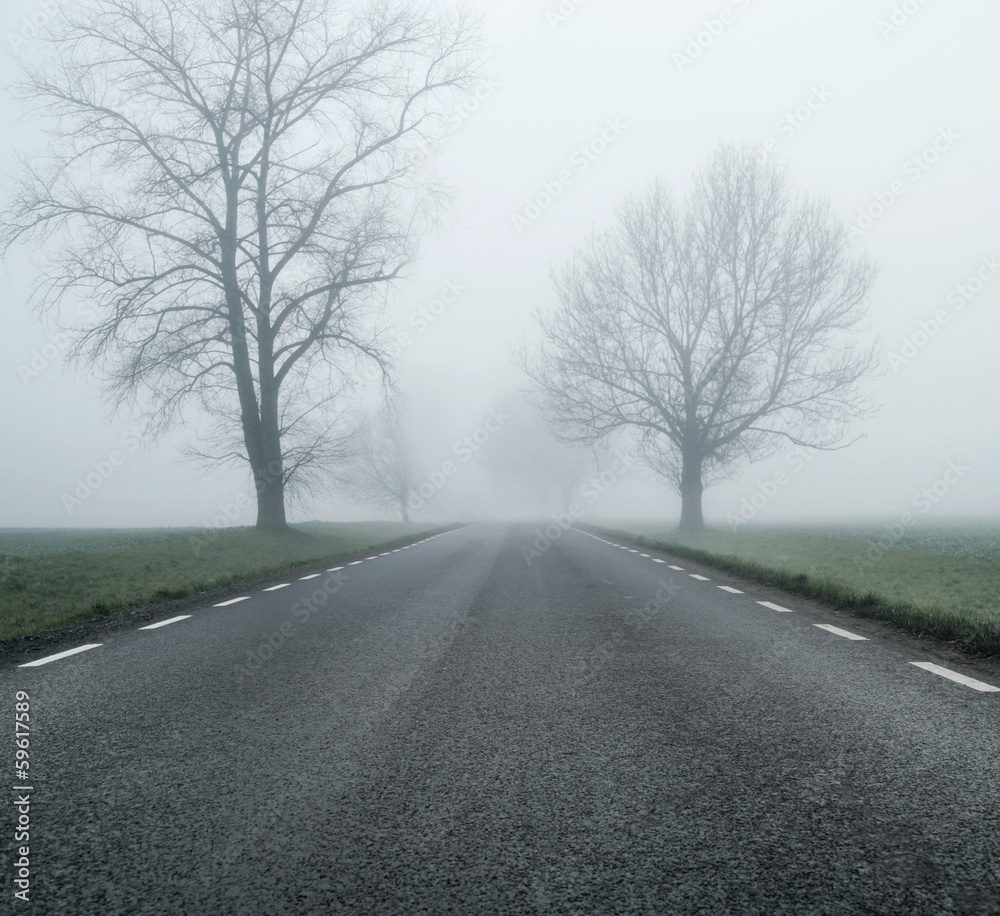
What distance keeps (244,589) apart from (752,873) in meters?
9.91

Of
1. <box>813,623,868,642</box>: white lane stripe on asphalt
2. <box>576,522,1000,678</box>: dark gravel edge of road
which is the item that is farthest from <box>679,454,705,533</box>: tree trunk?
<box>813,623,868,642</box>: white lane stripe on asphalt

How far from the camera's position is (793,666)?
5293mm

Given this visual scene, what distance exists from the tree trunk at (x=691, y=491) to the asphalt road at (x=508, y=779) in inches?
885

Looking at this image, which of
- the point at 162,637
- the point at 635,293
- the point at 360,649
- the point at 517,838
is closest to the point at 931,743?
the point at 517,838

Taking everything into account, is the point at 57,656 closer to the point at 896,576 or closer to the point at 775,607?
the point at 775,607

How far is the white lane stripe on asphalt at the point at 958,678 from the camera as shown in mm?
4562

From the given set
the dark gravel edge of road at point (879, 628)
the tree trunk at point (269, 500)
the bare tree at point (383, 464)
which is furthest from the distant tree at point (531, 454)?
the dark gravel edge of road at point (879, 628)

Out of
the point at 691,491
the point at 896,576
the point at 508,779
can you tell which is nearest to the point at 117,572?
the point at 508,779

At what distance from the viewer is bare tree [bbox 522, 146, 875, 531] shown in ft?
82.6

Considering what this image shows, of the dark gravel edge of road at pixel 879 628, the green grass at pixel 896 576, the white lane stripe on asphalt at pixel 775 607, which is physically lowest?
the dark gravel edge of road at pixel 879 628

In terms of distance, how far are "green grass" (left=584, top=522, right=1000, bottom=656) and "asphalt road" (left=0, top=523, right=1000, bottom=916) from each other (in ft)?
3.44

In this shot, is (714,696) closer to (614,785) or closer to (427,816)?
(614,785)

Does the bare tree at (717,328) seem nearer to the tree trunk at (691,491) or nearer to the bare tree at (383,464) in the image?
the tree trunk at (691,491)

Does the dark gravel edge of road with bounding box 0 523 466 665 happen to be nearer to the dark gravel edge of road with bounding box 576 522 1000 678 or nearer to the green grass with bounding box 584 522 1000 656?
the dark gravel edge of road with bounding box 576 522 1000 678
